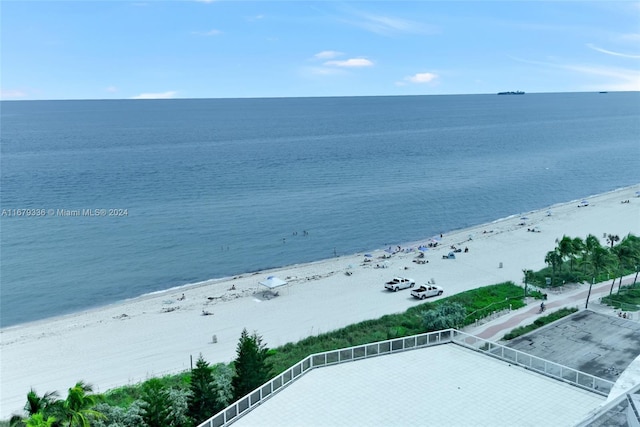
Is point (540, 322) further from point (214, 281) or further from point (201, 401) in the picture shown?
point (214, 281)

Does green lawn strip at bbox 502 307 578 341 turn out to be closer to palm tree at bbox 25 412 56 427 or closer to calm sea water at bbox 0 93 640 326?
palm tree at bbox 25 412 56 427

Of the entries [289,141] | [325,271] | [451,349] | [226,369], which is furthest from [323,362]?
[289,141]

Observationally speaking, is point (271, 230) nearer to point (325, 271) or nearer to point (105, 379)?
point (325, 271)

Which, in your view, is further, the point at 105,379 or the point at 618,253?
the point at 618,253

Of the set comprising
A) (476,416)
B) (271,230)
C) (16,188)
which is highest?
(16,188)

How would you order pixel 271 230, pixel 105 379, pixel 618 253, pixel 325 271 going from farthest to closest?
pixel 271 230
pixel 325 271
pixel 618 253
pixel 105 379

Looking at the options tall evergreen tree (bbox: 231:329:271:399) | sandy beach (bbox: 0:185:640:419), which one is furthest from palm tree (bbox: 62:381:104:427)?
sandy beach (bbox: 0:185:640:419)

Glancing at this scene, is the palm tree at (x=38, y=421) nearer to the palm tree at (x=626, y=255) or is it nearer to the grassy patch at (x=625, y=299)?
the grassy patch at (x=625, y=299)

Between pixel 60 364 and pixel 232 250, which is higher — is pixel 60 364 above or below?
below
